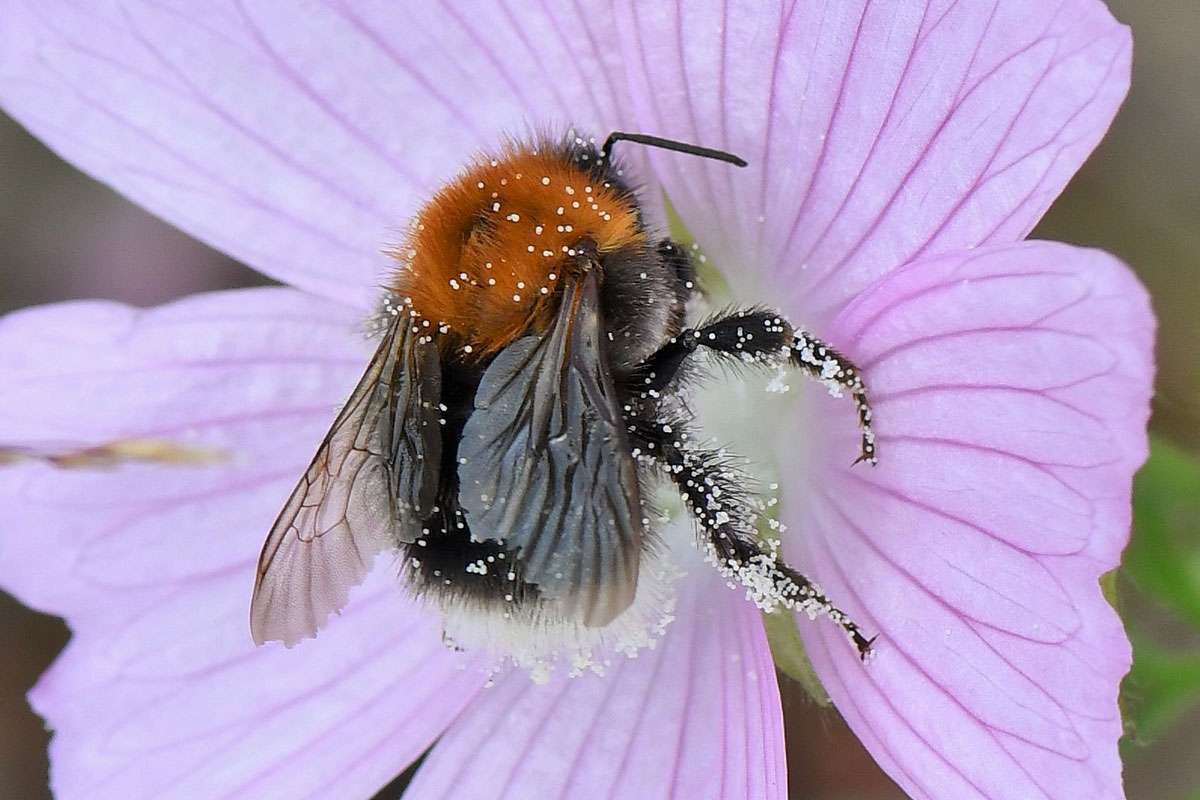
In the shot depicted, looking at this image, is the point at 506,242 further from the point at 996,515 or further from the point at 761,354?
the point at 996,515

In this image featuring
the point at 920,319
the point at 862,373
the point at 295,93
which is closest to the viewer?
the point at 920,319

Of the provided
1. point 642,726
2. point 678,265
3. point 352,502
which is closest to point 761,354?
point 678,265

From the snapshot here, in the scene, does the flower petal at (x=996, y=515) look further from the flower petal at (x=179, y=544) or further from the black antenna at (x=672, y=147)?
the flower petal at (x=179, y=544)

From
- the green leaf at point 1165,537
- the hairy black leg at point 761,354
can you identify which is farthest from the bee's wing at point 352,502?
the green leaf at point 1165,537

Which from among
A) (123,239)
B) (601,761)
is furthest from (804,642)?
(123,239)

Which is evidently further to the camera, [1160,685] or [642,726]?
[1160,685]

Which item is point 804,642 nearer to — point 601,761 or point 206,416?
point 601,761

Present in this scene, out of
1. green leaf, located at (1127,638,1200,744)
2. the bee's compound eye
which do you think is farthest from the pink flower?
green leaf, located at (1127,638,1200,744)
